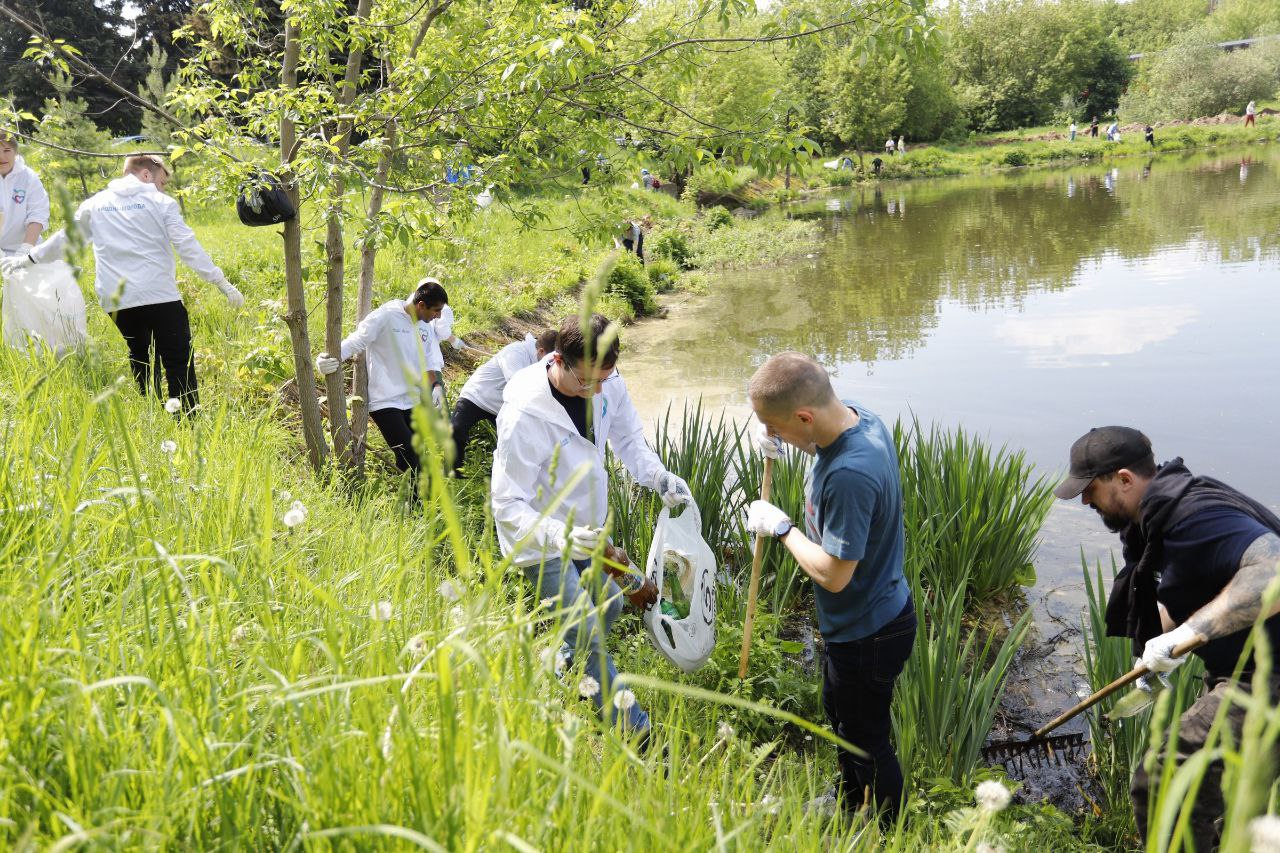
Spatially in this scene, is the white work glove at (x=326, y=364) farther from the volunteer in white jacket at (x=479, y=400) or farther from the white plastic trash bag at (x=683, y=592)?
the white plastic trash bag at (x=683, y=592)

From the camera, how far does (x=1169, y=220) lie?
20.2 m

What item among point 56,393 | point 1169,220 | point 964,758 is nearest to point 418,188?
point 56,393

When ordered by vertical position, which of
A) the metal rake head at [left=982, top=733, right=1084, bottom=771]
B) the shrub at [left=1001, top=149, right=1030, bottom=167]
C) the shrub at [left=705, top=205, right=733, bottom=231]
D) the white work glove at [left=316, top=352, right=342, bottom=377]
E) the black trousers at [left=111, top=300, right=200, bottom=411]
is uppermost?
the shrub at [left=1001, top=149, right=1030, bottom=167]

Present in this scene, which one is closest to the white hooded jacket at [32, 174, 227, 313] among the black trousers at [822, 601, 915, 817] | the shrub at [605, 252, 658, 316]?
the black trousers at [822, 601, 915, 817]

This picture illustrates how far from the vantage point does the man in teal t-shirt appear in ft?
8.57

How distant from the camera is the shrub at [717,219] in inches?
960

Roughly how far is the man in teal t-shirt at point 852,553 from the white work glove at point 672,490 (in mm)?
724

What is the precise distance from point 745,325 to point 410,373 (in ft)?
42.9

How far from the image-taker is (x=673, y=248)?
64.1 ft

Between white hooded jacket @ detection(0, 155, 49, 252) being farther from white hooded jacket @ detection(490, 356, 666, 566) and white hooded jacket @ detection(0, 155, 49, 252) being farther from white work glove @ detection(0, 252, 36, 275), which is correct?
white hooded jacket @ detection(490, 356, 666, 566)

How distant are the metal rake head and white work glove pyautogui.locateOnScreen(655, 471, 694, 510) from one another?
1596 millimetres

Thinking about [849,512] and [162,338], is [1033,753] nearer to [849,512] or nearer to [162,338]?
[849,512]

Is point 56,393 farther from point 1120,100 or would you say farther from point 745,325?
point 1120,100

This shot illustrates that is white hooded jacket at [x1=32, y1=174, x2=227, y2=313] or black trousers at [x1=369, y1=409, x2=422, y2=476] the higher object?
white hooded jacket at [x1=32, y1=174, x2=227, y2=313]
